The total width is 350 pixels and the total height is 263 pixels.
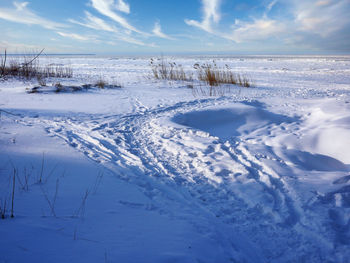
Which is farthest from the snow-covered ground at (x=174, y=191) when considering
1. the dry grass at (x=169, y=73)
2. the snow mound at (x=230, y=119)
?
the dry grass at (x=169, y=73)

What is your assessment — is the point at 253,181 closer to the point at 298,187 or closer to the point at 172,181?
the point at 298,187

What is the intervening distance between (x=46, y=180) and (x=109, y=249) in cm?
112

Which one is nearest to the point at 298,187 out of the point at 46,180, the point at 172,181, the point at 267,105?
the point at 172,181

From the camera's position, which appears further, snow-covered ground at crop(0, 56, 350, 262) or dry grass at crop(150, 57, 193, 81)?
dry grass at crop(150, 57, 193, 81)

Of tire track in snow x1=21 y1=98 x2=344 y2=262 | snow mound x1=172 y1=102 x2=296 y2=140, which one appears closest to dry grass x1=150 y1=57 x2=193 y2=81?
snow mound x1=172 y1=102 x2=296 y2=140

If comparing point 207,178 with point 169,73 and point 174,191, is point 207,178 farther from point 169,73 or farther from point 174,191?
point 169,73

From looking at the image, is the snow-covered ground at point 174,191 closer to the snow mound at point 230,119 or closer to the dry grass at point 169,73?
the snow mound at point 230,119

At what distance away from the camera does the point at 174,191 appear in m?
2.06

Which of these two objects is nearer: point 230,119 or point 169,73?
point 230,119

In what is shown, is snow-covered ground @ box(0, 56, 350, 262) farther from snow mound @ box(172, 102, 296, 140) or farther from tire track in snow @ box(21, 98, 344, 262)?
snow mound @ box(172, 102, 296, 140)

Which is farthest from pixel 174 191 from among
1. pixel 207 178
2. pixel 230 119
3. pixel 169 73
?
pixel 169 73

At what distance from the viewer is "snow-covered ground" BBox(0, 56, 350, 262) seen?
130 centimetres

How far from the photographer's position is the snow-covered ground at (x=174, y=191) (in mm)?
1300

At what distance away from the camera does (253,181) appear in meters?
2.20
